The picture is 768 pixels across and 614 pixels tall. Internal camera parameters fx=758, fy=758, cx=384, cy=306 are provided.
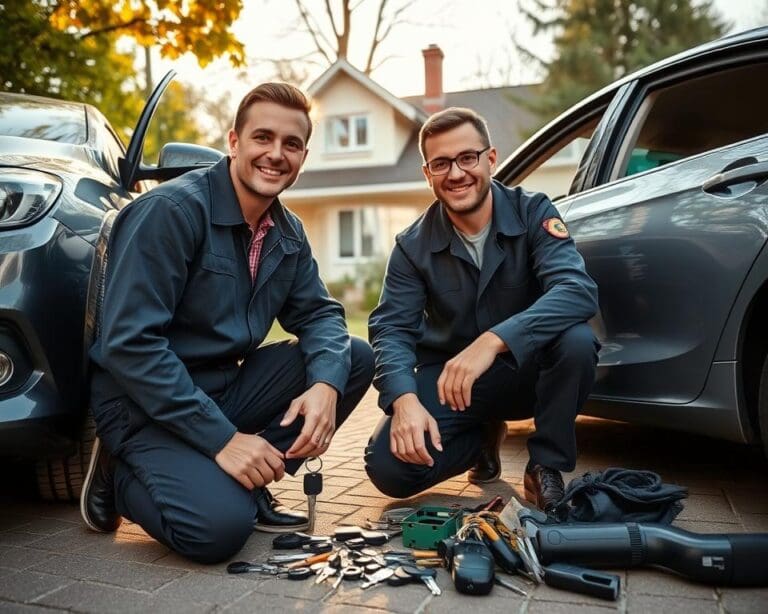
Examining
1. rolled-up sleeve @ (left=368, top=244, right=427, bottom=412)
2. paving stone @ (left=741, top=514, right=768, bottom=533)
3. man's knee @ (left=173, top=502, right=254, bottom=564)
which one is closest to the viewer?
man's knee @ (left=173, top=502, right=254, bottom=564)

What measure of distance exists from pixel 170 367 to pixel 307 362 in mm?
621

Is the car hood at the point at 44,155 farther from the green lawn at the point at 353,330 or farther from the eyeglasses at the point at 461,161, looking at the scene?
the green lawn at the point at 353,330

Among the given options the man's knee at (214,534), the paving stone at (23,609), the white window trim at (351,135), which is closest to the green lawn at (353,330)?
the white window trim at (351,135)

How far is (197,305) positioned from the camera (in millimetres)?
2582

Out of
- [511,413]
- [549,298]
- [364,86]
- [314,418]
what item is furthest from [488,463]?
[364,86]

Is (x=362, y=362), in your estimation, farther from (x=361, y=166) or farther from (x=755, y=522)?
(x=361, y=166)

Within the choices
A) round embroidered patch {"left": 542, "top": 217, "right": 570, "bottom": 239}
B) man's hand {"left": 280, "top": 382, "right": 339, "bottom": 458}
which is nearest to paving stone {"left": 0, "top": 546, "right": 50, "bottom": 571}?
man's hand {"left": 280, "top": 382, "right": 339, "bottom": 458}

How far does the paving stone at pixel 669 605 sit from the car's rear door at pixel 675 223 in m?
0.90

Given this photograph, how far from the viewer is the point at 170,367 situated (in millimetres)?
2359

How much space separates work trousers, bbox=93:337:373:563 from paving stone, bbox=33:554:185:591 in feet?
0.33

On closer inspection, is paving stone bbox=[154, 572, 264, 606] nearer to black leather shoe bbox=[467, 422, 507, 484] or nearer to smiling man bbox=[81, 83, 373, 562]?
smiling man bbox=[81, 83, 373, 562]

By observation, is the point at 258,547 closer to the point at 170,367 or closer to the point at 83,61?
the point at 170,367

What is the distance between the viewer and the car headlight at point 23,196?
243cm

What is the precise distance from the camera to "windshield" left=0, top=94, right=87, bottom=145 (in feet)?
10.4
